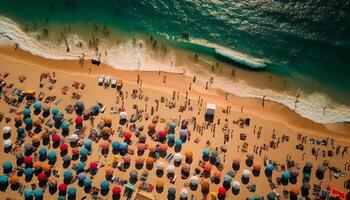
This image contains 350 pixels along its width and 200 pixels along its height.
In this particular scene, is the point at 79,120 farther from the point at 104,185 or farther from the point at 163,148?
the point at 163,148

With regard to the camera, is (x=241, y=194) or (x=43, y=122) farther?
(x=43, y=122)

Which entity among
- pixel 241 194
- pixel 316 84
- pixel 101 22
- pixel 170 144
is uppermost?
pixel 101 22

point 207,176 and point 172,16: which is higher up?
point 172,16

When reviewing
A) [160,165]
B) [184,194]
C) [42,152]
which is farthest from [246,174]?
[42,152]

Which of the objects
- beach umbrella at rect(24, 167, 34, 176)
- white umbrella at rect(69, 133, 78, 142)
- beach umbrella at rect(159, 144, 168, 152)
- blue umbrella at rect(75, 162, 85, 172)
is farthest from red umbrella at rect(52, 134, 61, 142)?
beach umbrella at rect(159, 144, 168, 152)

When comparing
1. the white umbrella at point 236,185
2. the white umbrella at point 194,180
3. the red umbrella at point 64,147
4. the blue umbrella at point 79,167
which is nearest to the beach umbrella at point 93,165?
the blue umbrella at point 79,167

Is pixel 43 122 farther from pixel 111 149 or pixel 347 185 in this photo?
pixel 347 185

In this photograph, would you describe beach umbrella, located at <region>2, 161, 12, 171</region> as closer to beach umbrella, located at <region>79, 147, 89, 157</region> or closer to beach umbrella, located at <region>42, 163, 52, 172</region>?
beach umbrella, located at <region>42, 163, 52, 172</region>

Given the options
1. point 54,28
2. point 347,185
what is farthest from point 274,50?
point 54,28

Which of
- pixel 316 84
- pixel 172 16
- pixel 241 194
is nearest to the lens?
pixel 241 194
